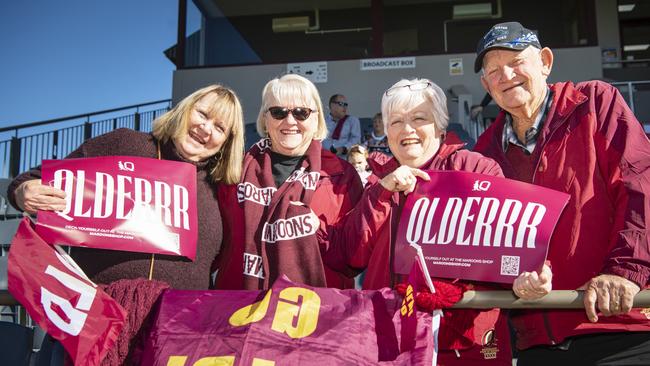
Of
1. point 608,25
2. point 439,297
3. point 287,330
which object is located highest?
point 608,25

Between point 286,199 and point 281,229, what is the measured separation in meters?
0.14

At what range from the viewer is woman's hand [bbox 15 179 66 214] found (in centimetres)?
241

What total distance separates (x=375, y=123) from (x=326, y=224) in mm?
6320

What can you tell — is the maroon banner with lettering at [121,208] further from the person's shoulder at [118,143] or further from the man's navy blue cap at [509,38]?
the man's navy blue cap at [509,38]

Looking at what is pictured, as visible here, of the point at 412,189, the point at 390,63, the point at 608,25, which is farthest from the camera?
the point at 608,25

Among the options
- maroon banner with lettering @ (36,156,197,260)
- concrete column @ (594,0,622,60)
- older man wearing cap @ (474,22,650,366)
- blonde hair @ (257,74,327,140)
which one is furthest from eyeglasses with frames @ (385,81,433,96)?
concrete column @ (594,0,622,60)

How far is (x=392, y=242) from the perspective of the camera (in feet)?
7.64

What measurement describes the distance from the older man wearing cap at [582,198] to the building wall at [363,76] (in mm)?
9868

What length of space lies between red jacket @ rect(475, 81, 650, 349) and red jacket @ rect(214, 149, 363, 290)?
863mm

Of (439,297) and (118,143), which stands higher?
(118,143)

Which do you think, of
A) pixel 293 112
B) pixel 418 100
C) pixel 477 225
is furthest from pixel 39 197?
pixel 477 225

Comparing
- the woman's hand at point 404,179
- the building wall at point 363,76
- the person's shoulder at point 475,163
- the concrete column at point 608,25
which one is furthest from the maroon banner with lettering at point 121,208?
the concrete column at point 608,25

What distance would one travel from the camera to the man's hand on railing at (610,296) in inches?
74.8

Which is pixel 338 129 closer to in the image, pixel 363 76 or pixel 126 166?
pixel 363 76
